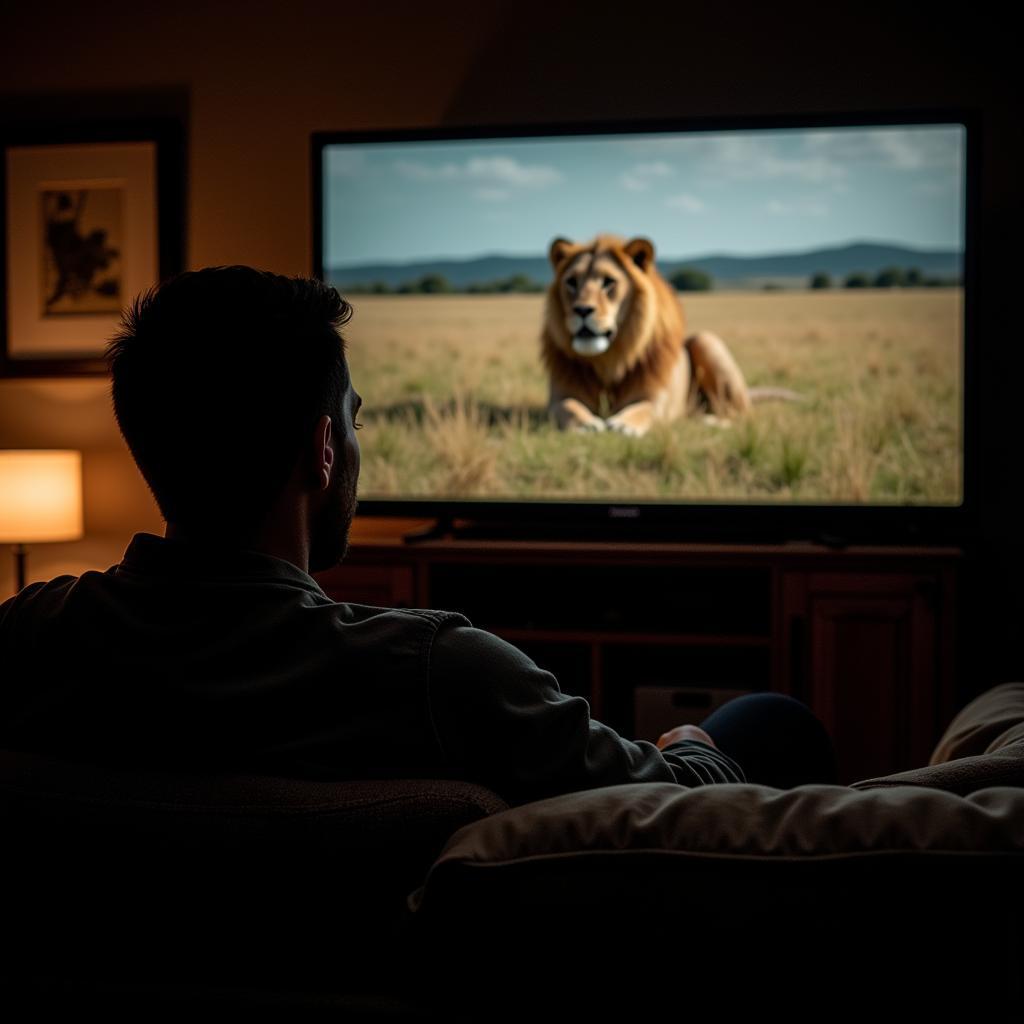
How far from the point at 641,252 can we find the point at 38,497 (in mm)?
1811

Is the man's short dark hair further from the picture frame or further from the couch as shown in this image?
the picture frame

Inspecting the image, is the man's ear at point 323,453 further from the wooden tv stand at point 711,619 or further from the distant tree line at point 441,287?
the distant tree line at point 441,287

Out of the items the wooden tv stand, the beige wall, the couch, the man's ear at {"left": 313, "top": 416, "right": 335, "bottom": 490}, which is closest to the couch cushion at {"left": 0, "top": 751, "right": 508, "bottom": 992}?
the couch

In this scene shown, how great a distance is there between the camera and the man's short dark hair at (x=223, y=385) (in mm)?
978

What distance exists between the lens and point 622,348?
10.8ft

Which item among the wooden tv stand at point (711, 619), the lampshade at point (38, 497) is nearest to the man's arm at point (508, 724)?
the wooden tv stand at point (711, 619)

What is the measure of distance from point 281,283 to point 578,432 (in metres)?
2.31

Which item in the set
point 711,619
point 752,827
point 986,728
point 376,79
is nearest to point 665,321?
point 711,619

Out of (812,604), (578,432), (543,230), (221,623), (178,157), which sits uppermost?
(178,157)

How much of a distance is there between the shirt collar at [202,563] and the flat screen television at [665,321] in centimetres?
228

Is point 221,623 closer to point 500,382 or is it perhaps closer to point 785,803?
point 785,803

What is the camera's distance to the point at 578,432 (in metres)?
3.29

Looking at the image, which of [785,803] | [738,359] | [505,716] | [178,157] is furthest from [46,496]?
[785,803]

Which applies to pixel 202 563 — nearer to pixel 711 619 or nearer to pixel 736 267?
pixel 711 619
